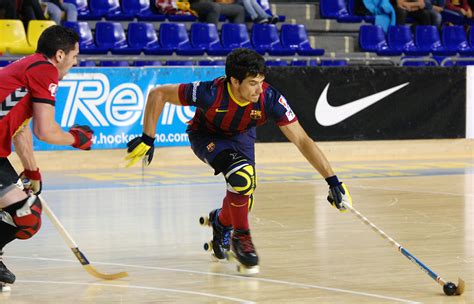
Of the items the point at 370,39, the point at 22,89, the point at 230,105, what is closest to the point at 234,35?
the point at 370,39

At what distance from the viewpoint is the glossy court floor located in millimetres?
6703

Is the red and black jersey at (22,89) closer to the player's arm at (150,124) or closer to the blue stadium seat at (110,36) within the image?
the player's arm at (150,124)

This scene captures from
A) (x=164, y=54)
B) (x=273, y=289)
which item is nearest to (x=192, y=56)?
(x=164, y=54)

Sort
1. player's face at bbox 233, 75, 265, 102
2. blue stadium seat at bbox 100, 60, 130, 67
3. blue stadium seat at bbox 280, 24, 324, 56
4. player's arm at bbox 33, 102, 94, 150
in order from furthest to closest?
blue stadium seat at bbox 280, 24, 324, 56, blue stadium seat at bbox 100, 60, 130, 67, player's face at bbox 233, 75, 265, 102, player's arm at bbox 33, 102, 94, 150

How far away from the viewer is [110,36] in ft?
59.0

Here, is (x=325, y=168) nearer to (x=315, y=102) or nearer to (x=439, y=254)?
(x=439, y=254)

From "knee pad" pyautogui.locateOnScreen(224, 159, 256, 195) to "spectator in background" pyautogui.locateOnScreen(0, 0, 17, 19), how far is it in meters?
10.4

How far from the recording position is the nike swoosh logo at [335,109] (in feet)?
54.6

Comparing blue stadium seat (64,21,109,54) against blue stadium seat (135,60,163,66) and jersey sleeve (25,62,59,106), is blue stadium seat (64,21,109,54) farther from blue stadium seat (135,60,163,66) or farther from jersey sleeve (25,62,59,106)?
jersey sleeve (25,62,59,106)

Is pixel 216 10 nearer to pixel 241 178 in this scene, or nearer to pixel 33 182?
pixel 241 178

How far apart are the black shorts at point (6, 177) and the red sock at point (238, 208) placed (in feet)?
5.35

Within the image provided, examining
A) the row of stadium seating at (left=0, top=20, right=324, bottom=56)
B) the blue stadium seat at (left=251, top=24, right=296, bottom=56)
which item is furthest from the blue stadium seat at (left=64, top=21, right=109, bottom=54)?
the blue stadium seat at (left=251, top=24, right=296, bottom=56)

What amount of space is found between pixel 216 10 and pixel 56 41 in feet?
42.7

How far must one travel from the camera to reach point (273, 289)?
6.73m
